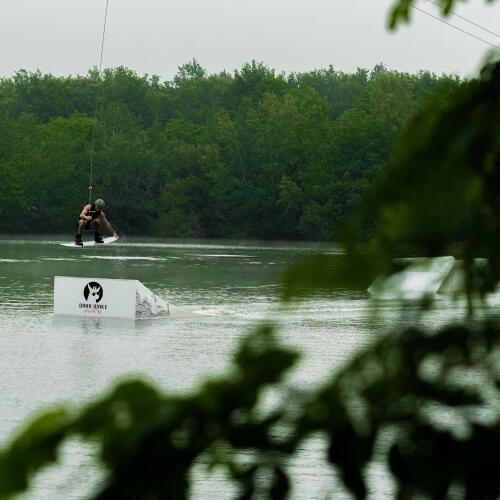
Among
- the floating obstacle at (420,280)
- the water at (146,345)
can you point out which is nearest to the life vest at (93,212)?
the water at (146,345)

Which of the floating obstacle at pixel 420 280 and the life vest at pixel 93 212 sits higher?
the floating obstacle at pixel 420 280

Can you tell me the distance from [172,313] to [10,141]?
88.0 meters

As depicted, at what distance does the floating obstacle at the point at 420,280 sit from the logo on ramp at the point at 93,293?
1798 cm

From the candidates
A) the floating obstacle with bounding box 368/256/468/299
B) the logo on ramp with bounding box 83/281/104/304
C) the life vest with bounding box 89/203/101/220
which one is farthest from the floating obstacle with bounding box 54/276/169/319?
the floating obstacle with bounding box 368/256/468/299

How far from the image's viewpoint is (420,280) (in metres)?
1.28

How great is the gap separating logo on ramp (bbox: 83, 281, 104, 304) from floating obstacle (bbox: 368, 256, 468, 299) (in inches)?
708

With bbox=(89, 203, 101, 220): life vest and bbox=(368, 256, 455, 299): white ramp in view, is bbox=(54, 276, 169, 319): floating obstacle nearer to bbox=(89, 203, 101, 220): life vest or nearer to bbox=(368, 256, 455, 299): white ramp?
bbox=(89, 203, 101, 220): life vest

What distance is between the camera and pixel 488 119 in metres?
1.08

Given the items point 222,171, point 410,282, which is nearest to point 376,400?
point 410,282

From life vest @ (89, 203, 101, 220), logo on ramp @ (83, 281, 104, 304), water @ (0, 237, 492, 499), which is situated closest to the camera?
water @ (0, 237, 492, 499)

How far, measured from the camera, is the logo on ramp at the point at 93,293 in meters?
19.0

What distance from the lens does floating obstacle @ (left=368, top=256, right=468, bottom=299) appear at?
3.74 feet

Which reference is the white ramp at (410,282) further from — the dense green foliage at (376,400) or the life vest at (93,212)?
the life vest at (93,212)

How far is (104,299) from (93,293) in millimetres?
275
